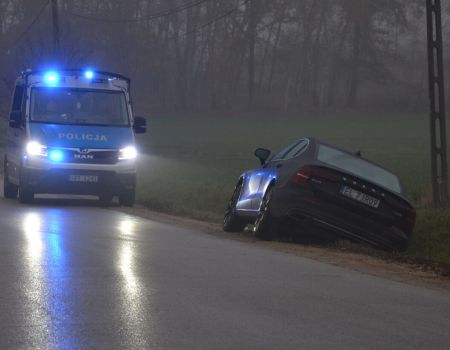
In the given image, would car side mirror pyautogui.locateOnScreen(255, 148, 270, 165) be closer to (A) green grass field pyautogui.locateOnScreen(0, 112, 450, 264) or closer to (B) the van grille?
(A) green grass field pyautogui.locateOnScreen(0, 112, 450, 264)

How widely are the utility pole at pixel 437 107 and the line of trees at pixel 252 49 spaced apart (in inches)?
2438

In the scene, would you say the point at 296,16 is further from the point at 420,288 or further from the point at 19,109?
the point at 420,288

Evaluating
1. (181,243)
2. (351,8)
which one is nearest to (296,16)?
(351,8)

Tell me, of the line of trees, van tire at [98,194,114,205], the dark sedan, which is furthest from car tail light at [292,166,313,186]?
the line of trees

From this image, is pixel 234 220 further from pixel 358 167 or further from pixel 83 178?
pixel 83 178

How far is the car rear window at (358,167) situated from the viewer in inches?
555

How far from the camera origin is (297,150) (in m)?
14.7

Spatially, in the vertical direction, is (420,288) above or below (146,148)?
above

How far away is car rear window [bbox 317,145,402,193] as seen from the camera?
1410 centimetres

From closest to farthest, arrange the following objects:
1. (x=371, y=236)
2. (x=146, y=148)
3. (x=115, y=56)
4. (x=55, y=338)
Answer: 1. (x=55, y=338)
2. (x=371, y=236)
3. (x=146, y=148)
4. (x=115, y=56)

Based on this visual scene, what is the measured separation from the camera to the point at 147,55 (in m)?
95.8

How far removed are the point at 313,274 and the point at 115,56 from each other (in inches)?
3253

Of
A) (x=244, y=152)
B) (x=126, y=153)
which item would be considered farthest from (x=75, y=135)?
(x=244, y=152)

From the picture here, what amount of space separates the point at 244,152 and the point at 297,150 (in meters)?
33.2
